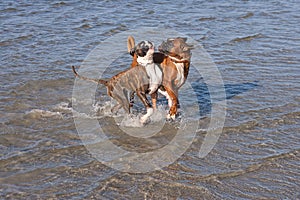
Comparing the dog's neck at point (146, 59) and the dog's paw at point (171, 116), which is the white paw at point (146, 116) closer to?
the dog's paw at point (171, 116)

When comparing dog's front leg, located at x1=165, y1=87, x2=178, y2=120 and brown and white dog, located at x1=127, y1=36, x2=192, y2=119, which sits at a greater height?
brown and white dog, located at x1=127, y1=36, x2=192, y2=119

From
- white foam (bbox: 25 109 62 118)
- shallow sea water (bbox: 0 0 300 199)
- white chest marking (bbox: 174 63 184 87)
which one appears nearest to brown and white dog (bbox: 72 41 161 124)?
white chest marking (bbox: 174 63 184 87)

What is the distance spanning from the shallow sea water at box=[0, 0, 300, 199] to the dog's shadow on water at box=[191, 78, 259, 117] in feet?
0.06

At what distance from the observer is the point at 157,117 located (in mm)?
7453

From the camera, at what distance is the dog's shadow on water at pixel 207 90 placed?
8242 mm

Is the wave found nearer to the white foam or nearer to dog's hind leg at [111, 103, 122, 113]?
dog's hind leg at [111, 103, 122, 113]

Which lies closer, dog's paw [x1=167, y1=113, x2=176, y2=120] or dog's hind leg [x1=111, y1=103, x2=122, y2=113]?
dog's paw [x1=167, y1=113, x2=176, y2=120]

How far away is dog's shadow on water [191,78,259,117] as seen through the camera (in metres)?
8.24

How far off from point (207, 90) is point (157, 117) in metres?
1.82

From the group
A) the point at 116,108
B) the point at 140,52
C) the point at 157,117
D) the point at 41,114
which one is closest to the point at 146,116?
the point at 157,117

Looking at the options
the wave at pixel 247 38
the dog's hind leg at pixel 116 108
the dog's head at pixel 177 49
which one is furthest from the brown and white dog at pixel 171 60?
the wave at pixel 247 38

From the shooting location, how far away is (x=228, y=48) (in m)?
11.3

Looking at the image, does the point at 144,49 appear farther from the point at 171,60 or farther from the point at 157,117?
the point at 157,117

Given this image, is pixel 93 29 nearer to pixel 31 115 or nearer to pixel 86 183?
pixel 31 115
